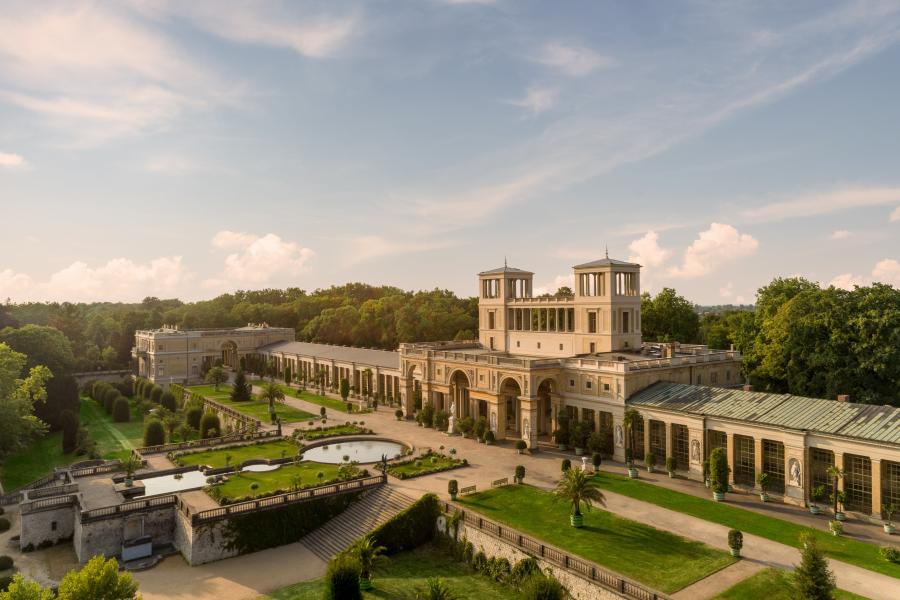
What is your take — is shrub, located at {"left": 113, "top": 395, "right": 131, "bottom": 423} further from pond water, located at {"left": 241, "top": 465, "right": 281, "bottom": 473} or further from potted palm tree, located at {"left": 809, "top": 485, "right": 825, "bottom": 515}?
potted palm tree, located at {"left": 809, "top": 485, "right": 825, "bottom": 515}

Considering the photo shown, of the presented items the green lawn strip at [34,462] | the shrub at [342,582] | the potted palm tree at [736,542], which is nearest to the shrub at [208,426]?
the green lawn strip at [34,462]

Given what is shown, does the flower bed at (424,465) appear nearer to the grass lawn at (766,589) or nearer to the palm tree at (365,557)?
the palm tree at (365,557)

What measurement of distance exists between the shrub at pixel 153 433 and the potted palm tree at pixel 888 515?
58154 millimetres

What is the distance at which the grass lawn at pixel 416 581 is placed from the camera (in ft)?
95.2

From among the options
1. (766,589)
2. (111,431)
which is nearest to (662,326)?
(766,589)

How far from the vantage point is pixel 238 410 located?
234ft

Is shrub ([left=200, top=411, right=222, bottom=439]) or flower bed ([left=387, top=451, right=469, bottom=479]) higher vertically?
shrub ([left=200, top=411, right=222, bottom=439])

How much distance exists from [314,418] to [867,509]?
52.5 m

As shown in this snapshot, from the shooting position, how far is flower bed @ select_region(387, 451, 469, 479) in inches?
1719

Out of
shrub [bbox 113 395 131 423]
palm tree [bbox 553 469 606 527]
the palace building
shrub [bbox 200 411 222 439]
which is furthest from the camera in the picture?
shrub [bbox 113 395 131 423]

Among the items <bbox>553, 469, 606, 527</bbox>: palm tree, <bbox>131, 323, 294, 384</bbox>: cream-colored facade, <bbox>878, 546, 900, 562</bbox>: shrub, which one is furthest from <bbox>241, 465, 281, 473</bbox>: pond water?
<bbox>131, 323, 294, 384</bbox>: cream-colored facade

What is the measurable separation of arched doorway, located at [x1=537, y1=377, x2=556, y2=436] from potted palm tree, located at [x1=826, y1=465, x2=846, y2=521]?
24.4 metres

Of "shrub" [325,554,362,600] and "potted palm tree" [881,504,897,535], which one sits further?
"potted palm tree" [881,504,897,535]

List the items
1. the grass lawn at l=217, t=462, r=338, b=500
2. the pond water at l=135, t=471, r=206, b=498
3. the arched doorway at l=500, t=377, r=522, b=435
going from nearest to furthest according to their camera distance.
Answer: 1. the grass lawn at l=217, t=462, r=338, b=500
2. the pond water at l=135, t=471, r=206, b=498
3. the arched doorway at l=500, t=377, r=522, b=435
